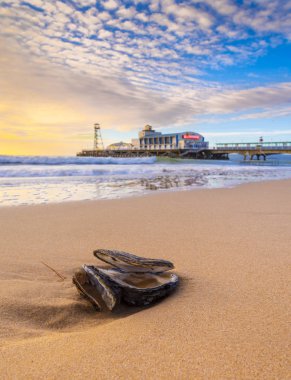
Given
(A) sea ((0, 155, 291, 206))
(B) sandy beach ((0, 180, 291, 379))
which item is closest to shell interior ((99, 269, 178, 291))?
(B) sandy beach ((0, 180, 291, 379))

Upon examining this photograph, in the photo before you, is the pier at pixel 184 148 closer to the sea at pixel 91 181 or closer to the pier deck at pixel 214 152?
the pier deck at pixel 214 152

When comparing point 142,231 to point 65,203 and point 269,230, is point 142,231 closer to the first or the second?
point 269,230

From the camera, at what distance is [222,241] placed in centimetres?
314

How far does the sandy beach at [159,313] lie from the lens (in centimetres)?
116

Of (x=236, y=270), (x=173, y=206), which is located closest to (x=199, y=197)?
A: (x=173, y=206)

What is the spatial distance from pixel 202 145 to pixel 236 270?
243ft

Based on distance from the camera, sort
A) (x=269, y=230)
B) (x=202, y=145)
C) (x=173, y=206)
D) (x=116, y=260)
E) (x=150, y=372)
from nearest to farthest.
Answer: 1. (x=150, y=372)
2. (x=116, y=260)
3. (x=269, y=230)
4. (x=173, y=206)
5. (x=202, y=145)

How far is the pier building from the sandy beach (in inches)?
2577

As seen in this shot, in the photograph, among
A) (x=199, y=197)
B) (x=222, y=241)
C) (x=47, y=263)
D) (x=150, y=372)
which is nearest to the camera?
(x=150, y=372)

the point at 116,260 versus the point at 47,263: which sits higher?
the point at 116,260

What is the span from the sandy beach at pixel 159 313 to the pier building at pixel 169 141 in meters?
65.5

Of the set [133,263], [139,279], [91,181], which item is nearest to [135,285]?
[139,279]

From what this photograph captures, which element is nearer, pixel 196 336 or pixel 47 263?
pixel 196 336

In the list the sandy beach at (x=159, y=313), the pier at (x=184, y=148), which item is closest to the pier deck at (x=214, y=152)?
the pier at (x=184, y=148)
